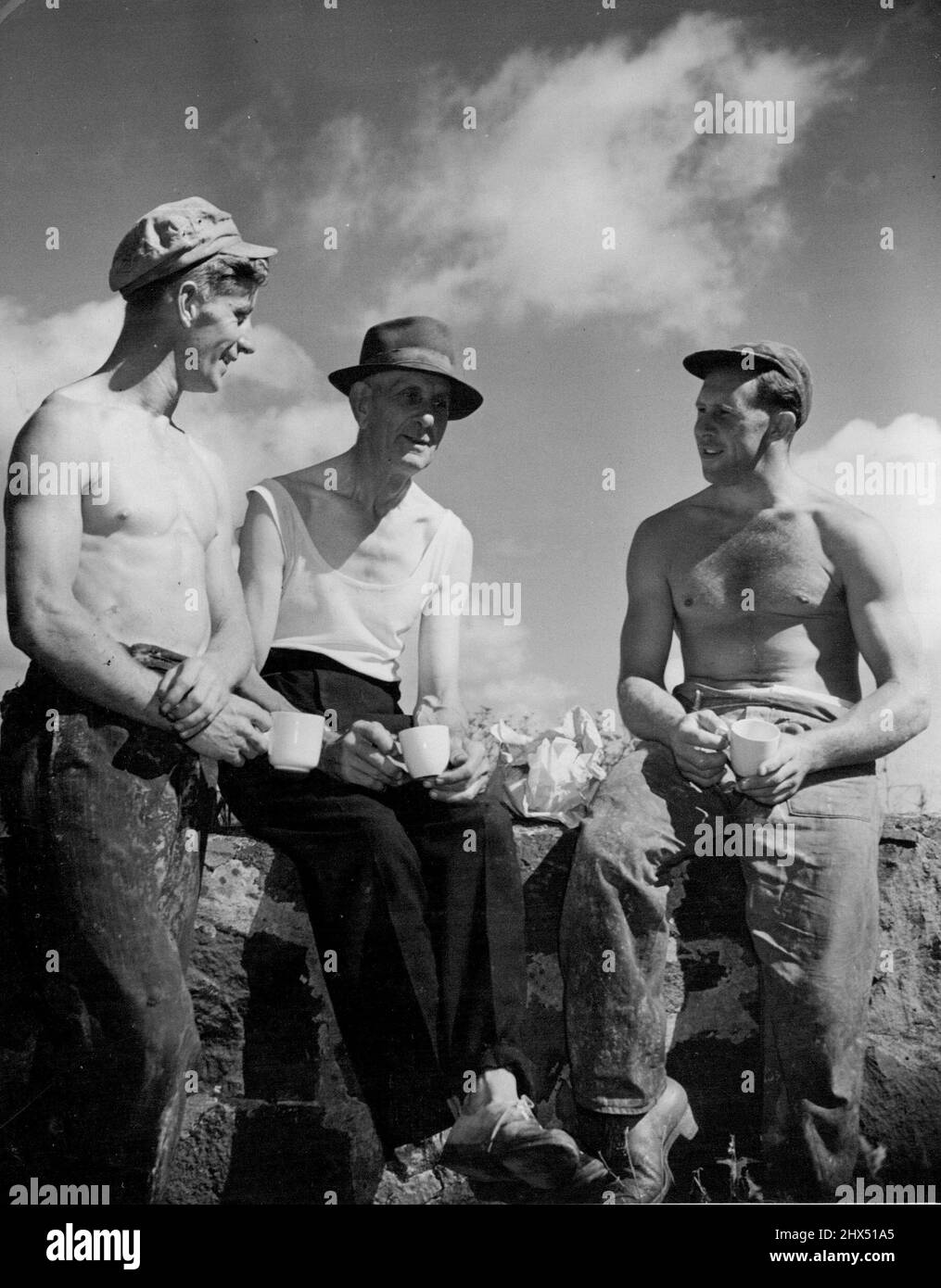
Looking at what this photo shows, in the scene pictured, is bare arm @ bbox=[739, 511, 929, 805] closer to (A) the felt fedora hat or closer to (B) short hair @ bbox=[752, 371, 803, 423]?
(B) short hair @ bbox=[752, 371, 803, 423]

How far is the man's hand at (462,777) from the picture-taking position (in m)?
2.91

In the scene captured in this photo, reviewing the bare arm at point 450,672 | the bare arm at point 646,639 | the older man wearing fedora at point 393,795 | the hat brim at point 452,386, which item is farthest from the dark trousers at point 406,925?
the hat brim at point 452,386

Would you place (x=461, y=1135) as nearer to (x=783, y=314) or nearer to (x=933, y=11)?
(x=783, y=314)

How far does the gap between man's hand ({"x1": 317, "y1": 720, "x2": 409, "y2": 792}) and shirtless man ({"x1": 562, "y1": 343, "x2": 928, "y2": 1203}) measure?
426 mm

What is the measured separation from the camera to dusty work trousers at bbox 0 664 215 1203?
108 inches

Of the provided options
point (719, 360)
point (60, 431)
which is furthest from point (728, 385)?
point (60, 431)

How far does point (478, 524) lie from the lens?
3160 millimetres

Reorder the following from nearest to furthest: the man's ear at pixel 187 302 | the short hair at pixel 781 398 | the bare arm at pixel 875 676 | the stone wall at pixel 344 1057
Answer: the stone wall at pixel 344 1057
the bare arm at pixel 875 676
the man's ear at pixel 187 302
the short hair at pixel 781 398

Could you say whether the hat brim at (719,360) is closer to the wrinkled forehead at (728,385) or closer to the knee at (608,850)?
the wrinkled forehead at (728,385)

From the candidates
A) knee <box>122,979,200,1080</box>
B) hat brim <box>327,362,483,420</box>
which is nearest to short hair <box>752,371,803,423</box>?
hat brim <box>327,362,483,420</box>

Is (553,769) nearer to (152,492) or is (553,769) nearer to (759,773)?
(759,773)

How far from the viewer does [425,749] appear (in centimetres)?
284

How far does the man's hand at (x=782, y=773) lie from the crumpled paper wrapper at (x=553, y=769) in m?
0.33
